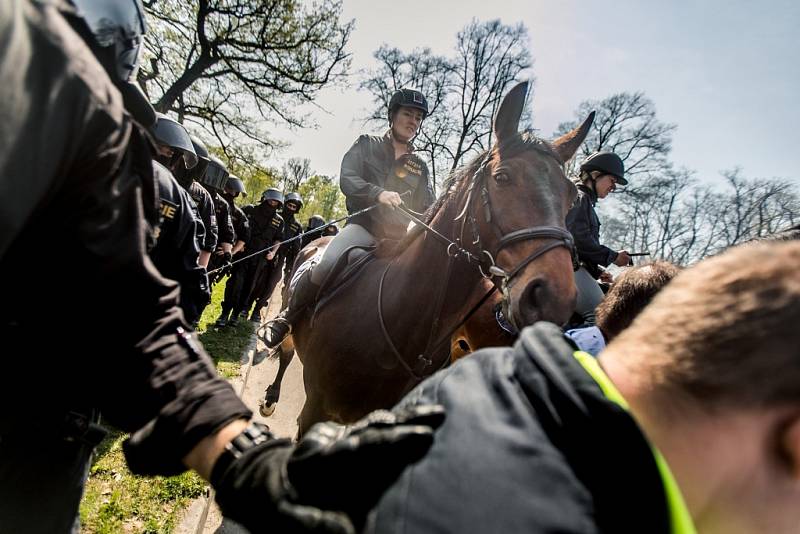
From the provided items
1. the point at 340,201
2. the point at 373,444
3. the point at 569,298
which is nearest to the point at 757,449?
the point at 373,444

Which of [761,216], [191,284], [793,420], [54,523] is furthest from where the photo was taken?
[761,216]

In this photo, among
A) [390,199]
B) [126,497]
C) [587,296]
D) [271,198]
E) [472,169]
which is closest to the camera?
[472,169]

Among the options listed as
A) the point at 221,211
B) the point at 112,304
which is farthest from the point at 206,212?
the point at 112,304

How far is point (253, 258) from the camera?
9.03m

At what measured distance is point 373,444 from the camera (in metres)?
0.69

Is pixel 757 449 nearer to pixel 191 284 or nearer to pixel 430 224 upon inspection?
pixel 430 224

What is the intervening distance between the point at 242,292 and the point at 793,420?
950 cm

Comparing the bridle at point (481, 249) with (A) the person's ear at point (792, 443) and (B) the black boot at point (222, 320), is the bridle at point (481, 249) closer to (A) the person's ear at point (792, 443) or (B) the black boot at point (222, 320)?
(A) the person's ear at point (792, 443)

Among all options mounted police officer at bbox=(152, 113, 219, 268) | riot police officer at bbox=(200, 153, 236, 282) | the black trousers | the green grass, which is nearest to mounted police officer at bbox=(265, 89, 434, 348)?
mounted police officer at bbox=(152, 113, 219, 268)

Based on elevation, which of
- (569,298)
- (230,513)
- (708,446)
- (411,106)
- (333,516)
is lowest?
(230,513)

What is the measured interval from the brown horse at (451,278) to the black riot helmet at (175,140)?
291cm

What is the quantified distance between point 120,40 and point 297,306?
9.95 ft

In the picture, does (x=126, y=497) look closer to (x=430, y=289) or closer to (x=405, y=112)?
(x=430, y=289)

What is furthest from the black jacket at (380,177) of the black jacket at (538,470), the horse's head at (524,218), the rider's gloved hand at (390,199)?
the black jacket at (538,470)
